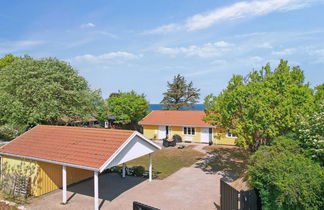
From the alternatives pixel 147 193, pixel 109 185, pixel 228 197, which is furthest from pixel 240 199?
pixel 109 185

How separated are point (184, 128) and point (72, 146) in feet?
71.4

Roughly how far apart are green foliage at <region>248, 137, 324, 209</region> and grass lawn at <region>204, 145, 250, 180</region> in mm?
6369

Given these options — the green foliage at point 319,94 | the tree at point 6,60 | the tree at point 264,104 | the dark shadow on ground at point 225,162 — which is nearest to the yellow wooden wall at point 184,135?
the dark shadow on ground at point 225,162

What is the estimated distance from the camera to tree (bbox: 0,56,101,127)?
21.4 m

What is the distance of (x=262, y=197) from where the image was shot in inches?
368

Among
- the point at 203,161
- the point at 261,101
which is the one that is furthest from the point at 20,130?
the point at 261,101

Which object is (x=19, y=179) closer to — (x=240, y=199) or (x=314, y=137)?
(x=240, y=199)

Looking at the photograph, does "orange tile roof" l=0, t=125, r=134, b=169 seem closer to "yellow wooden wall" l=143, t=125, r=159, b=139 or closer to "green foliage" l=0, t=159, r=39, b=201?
"green foliage" l=0, t=159, r=39, b=201

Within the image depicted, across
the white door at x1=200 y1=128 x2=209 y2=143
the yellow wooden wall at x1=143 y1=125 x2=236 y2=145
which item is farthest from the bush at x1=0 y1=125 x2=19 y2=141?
the white door at x1=200 y1=128 x2=209 y2=143

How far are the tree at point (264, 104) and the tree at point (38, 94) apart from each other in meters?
15.4

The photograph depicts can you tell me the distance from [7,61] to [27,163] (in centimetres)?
3511

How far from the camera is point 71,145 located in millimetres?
13008

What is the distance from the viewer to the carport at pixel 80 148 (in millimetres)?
11305

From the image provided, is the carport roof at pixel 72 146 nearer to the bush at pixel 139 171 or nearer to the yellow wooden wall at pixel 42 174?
the yellow wooden wall at pixel 42 174
